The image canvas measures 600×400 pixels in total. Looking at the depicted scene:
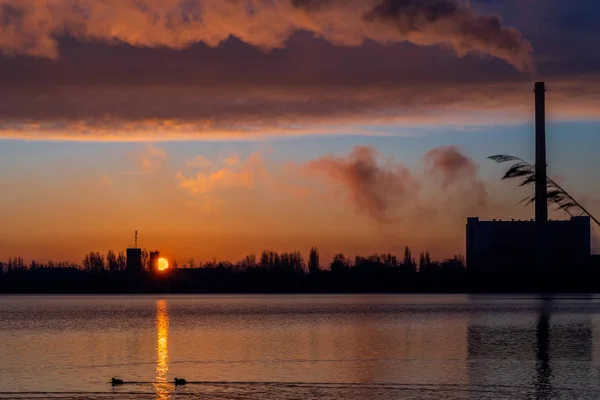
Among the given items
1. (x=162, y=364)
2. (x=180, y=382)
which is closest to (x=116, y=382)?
(x=180, y=382)

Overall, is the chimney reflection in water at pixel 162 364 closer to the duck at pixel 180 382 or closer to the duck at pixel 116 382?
the duck at pixel 180 382

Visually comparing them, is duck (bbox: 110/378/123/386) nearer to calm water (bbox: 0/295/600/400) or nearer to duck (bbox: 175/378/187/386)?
calm water (bbox: 0/295/600/400)

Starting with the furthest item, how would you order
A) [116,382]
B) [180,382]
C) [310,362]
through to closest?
[310,362]
[116,382]
[180,382]

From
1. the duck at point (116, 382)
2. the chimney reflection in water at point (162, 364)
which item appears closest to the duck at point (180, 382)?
the chimney reflection in water at point (162, 364)

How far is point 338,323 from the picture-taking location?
101 metres

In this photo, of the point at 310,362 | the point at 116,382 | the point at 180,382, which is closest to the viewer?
the point at 180,382

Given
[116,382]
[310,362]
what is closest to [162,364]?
[310,362]

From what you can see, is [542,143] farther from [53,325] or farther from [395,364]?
[395,364]

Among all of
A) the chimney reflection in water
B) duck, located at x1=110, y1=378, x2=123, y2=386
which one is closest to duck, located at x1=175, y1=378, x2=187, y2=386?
the chimney reflection in water

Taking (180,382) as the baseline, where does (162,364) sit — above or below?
below

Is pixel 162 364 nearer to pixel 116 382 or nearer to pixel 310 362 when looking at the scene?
pixel 310 362

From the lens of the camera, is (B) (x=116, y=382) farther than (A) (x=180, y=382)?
Yes

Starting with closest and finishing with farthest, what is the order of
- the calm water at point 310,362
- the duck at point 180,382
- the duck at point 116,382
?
the calm water at point 310,362 < the duck at point 180,382 < the duck at point 116,382

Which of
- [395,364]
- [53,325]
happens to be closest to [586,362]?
[395,364]
